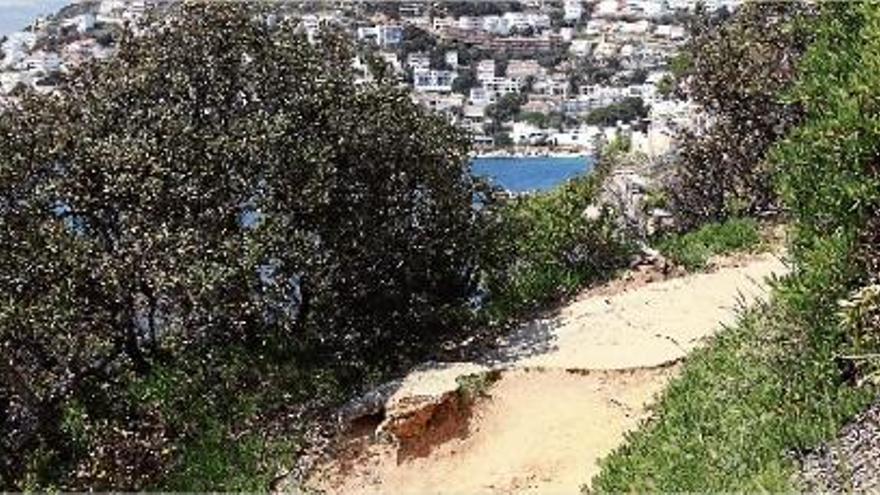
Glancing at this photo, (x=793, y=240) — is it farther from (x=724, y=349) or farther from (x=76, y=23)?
(x=76, y=23)

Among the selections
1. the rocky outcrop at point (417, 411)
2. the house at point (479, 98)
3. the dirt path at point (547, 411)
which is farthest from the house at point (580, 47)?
the rocky outcrop at point (417, 411)

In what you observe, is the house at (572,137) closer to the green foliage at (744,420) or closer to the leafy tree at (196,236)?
the leafy tree at (196,236)

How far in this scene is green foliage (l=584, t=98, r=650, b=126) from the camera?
32.4 m

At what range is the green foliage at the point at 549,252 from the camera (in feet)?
46.0

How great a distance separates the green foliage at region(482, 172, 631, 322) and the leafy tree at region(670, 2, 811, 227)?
8.67 feet

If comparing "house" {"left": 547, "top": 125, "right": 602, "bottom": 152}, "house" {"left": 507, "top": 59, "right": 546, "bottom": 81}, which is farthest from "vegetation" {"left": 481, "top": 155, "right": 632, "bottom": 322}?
"house" {"left": 507, "top": 59, "right": 546, "bottom": 81}

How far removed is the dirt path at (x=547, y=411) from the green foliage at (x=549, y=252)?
110 cm

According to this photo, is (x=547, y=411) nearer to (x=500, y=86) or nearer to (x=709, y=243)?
(x=709, y=243)

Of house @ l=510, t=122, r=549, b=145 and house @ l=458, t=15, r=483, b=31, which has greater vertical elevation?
house @ l=458, t=15, r=483, b=31

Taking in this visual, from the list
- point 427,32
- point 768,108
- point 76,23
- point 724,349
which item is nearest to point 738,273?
point 768,108

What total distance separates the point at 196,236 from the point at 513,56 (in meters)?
25.9

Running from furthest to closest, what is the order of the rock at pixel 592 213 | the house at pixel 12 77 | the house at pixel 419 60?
1. the house at pixel 419 60
2. the rock at pixel 592 213
3. the house at pixel 12 77

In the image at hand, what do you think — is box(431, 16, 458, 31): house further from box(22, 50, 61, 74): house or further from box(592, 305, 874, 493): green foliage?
box(592, 305, 874, 493): green foliage

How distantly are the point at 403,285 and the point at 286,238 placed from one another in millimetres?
1937
